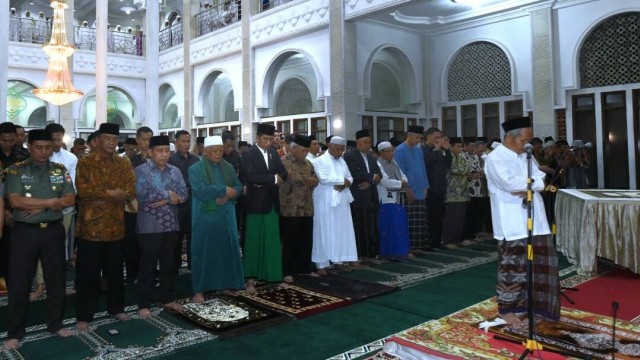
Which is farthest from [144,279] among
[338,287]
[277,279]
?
[338,287]

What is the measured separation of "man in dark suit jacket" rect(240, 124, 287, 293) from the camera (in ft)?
14.4

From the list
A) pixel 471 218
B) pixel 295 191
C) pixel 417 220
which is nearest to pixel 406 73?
pixel 471 218

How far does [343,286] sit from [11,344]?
2521mm

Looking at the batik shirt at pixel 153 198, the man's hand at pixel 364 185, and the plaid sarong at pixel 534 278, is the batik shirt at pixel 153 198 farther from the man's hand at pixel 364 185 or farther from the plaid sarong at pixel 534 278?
the plaid sarong at pixel 534 278

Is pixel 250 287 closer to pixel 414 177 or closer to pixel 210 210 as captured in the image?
pixel 210 210

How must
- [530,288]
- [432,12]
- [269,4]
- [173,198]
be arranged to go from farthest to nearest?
[269,4], [432,12], [173,198], [530,288]

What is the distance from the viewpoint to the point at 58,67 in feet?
A: 31.8

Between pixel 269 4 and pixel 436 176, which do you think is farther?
pixel 269 4

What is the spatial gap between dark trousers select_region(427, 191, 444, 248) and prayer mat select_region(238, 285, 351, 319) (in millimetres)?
2445

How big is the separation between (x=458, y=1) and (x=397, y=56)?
1836 mm

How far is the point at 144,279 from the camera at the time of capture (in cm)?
371

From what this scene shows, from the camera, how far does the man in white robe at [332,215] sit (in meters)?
4.97

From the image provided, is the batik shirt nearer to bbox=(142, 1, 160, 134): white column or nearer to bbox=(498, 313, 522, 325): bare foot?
bbox=(498, 313, 522, 325): bare foot

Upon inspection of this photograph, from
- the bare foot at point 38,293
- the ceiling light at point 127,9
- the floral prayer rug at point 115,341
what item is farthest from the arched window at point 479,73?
the ceiling light at point 127,9
